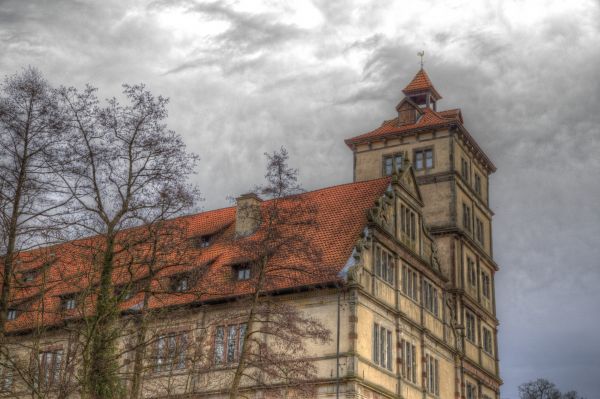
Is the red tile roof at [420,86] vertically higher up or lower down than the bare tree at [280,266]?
higher up

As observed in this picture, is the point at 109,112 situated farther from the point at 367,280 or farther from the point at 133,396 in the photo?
the point at 367,280

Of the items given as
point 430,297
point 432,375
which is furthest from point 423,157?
point 432,375

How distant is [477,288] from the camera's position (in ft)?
180

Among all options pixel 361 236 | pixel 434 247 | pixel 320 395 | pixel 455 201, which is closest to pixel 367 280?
pixel 361 236

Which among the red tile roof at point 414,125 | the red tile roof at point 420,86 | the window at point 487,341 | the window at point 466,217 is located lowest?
the window at point 487,341

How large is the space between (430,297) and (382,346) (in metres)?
7.57

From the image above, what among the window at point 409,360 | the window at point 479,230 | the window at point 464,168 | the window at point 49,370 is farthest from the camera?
the window at point 479,230

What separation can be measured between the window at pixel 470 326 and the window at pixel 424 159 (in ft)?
31.0

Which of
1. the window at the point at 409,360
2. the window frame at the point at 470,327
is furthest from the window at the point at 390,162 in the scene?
the window at the point at 409,360

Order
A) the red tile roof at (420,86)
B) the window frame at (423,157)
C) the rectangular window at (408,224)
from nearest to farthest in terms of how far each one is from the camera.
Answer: the rectangular window at (408,224) → the window frame at (423,157) → the red tile roof at (420,86)

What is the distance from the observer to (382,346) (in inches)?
1582

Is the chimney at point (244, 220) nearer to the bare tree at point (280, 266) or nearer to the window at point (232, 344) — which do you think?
the window at point (232, 344)

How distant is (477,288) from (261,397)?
833 inches

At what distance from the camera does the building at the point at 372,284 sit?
3169 cm
